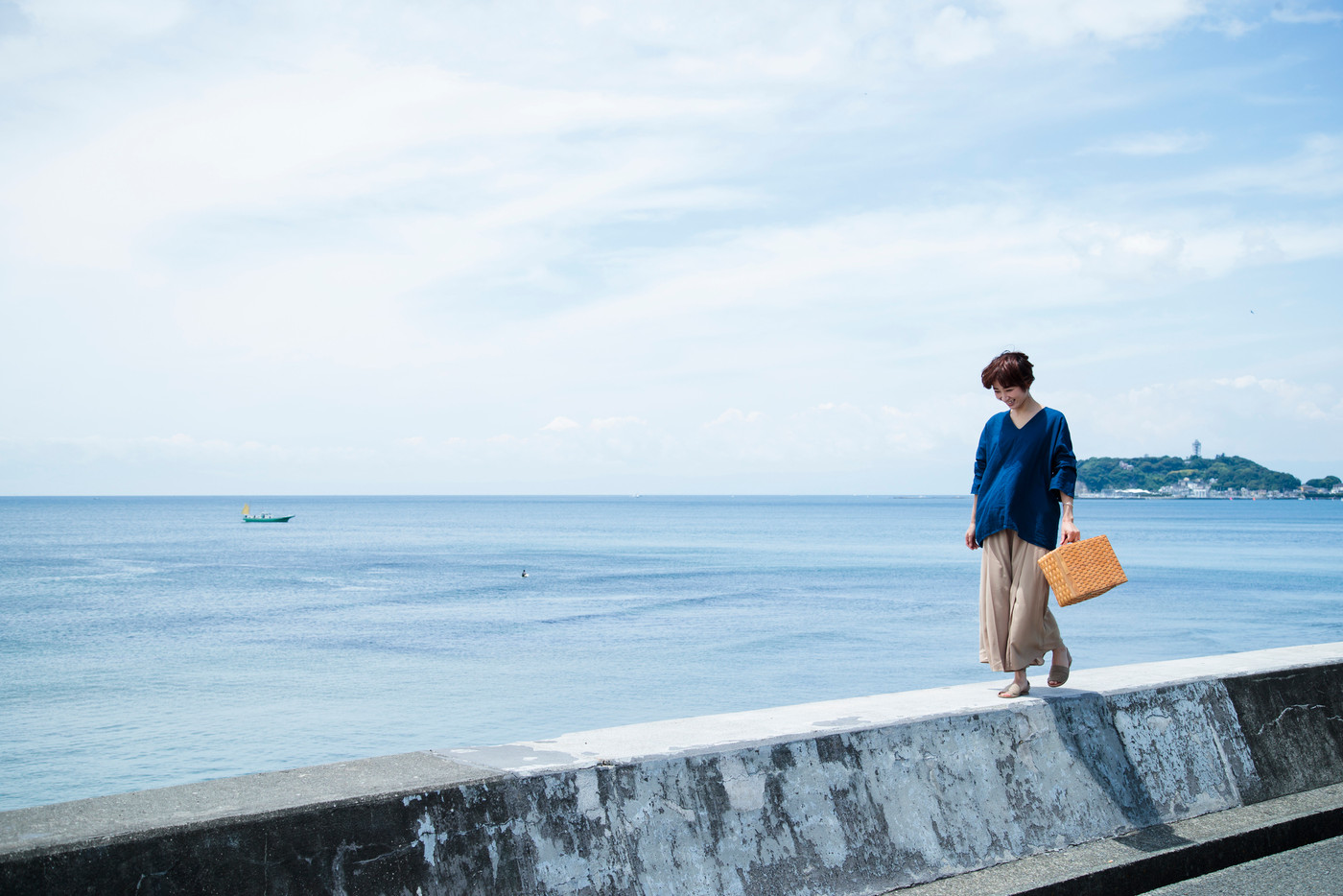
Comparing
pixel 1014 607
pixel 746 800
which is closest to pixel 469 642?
pixel 1014 607

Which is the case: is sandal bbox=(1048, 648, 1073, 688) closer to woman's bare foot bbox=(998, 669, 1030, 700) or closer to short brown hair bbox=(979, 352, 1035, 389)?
woman's bare foot bbox=(998, 669, 1030, 700)

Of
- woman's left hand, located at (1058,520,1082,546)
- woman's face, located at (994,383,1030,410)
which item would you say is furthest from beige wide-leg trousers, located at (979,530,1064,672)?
woman's face, located at (994,383,1030,410)

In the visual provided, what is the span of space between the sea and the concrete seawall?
107 centimetres

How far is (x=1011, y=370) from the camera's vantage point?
462 centimetres

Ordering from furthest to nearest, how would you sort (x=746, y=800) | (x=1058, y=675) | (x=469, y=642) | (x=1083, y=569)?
1. (x=469, y=642)
2. (x=1058, y=675)
3. (x=1083, y=569)
4. (x=746, y=800)

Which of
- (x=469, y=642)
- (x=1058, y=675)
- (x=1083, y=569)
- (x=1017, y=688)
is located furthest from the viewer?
(x=469, y=642)

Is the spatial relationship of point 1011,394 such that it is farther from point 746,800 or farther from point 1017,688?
point 746,800

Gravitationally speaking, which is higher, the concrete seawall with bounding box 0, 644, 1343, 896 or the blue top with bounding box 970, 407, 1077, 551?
the blue top with bounding box 970, 407, 1077, 551

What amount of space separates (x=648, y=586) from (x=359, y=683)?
2392cm

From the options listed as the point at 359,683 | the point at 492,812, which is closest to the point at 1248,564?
the point at 359,683

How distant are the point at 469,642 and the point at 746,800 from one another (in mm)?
27177

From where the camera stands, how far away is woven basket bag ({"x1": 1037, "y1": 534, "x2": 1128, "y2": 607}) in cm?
421

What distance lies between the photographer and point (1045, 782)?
4082mm

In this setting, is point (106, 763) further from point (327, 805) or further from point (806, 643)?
point (806, 643)
